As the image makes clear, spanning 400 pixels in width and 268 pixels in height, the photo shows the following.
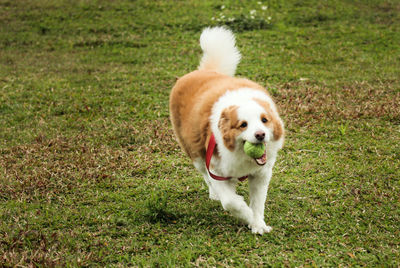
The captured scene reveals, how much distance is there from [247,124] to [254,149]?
24 cm

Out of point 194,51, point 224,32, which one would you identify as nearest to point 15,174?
point 224,32

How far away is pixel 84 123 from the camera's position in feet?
23.5

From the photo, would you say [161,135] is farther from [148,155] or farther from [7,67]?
[7,67]

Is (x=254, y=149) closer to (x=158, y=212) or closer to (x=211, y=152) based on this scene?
(x=211, y=152)

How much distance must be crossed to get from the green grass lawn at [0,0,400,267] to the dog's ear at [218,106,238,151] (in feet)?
3.34

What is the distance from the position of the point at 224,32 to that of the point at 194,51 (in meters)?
5.35

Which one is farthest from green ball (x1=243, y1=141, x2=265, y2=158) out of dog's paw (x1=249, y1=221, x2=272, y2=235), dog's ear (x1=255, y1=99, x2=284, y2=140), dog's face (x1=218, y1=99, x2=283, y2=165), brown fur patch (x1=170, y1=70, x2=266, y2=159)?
dog's paw (x1=249, y1=221, x2=272, y2=235)

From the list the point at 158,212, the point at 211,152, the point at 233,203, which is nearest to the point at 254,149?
the point at 211,152

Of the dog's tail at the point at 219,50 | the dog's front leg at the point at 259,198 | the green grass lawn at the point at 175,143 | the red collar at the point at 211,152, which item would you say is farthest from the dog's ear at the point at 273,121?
the dog's tail at the point at 219,50

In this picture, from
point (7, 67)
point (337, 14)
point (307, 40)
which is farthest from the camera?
point (337, 14)

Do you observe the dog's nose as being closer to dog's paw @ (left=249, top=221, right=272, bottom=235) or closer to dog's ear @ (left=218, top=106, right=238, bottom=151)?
dog's ear @ (left=218, top=106, right=238, bottom=151)

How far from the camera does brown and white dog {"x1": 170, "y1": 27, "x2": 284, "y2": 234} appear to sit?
A: 12.3 feet

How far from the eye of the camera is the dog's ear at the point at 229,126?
3760mm

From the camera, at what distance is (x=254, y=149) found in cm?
A: 362
